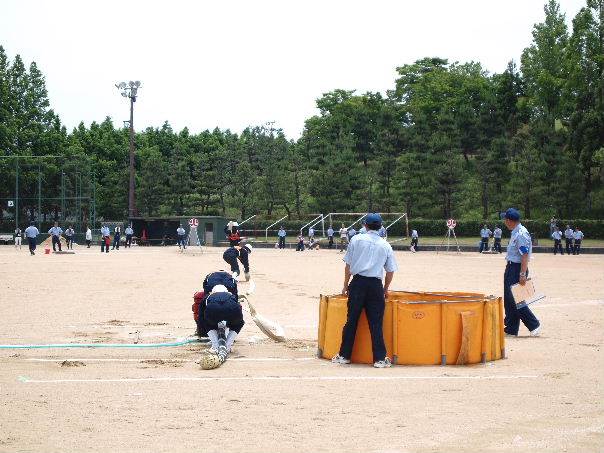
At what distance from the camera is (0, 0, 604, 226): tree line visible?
241ft

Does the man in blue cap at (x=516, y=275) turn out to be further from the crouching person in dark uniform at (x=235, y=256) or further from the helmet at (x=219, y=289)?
the crouching person in dark uniform at (x=235, y=256)

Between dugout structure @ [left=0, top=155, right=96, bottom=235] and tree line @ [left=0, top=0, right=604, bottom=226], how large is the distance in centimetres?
46

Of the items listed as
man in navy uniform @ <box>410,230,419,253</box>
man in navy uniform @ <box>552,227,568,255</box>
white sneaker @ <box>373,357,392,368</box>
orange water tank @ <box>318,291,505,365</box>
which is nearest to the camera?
white sneaker @ <box>373,357,392,368</box>

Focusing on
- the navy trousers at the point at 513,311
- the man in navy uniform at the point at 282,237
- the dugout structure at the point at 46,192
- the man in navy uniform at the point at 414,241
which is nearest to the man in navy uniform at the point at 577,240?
the man in navy uniform at the point at 414,241

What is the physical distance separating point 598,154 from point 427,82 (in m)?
39.6

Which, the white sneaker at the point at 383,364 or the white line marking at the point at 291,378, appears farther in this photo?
the white sneaker at the point at 383,364

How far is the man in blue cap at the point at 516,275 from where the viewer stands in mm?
13867

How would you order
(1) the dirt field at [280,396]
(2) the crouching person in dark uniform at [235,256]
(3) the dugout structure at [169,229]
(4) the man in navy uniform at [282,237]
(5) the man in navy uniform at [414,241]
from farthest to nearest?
(3) the dugout structure at [169,229], (4) the man in navy uniform at [282,237], (5) the man in navy uniform at [414,241], (2) the crouching person in dark uniform at [235,256], (1) the dirt field at [280,396]

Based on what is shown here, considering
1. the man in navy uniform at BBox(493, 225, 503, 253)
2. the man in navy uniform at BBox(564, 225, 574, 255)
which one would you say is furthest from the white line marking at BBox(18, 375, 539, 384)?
the man in navy uniform at BBox(493, 225, 503, 253)

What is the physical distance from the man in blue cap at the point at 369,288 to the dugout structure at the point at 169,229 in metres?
59.7

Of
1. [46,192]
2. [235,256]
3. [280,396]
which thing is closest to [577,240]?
[235,256]

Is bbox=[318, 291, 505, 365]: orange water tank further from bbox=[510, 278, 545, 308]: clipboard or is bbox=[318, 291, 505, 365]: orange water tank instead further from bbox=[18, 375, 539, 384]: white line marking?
bbox=[510, 278, 545, 308]: clipboard

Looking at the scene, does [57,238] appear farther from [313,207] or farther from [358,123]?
[358,123]

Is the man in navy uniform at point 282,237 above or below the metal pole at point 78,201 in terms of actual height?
below
